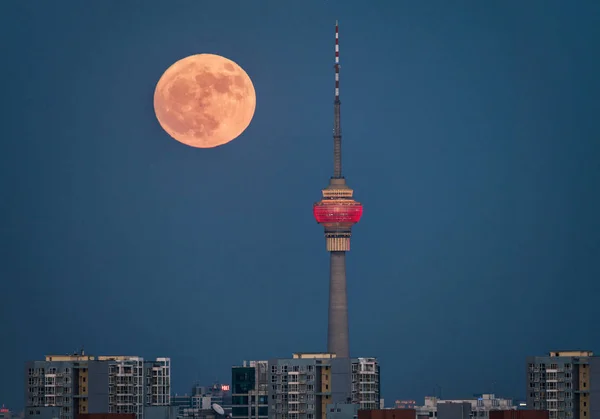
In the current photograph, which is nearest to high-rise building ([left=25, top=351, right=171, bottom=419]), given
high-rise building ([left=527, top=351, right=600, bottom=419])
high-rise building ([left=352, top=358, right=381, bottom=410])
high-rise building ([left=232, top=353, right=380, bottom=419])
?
high-rise building ([left=232, top=353, right=380, bottom=419])

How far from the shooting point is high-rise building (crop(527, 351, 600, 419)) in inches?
6801

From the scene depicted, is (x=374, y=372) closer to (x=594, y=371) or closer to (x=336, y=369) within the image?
(x=336, y=369)

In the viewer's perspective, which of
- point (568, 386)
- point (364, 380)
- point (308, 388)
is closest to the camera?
point (568, 386)

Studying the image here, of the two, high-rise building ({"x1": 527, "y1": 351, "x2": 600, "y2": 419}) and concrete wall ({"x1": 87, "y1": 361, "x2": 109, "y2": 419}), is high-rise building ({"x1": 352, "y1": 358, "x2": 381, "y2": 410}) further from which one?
concrete wall ({"x1": 87, "y1": 361, "x2": 109, "y2": 419})

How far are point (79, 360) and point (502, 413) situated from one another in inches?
1616

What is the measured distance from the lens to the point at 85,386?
17700 centimetres

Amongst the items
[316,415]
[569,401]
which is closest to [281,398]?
[316,415]

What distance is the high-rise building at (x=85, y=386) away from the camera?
17550cm

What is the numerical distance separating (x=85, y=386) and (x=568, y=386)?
1750 inches

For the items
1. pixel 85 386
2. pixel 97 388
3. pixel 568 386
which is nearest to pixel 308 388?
pixel 97 388

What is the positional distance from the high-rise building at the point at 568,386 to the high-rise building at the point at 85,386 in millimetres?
35795

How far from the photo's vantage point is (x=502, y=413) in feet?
535

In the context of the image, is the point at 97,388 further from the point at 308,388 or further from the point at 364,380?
the point at 364,380

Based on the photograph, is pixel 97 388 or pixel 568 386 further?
pixel 97 388
